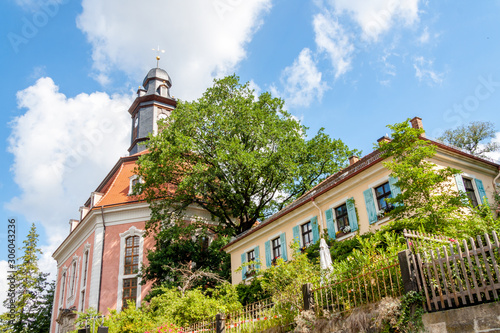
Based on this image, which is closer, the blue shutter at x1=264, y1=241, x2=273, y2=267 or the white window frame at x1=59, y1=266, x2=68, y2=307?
the blue shutter at x1=264, y1=241, x2=273, y2=267

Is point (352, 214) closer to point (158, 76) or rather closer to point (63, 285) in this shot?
point (63, 285)

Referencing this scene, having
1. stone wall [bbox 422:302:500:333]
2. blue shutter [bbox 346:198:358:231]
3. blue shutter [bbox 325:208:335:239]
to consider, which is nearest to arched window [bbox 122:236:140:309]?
blue shutter [bbox 325:208:335:239]

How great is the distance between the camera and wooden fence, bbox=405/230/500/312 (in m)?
6.71

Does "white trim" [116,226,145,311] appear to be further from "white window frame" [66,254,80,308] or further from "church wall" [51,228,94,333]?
"white window frame" [66,254,80,308]

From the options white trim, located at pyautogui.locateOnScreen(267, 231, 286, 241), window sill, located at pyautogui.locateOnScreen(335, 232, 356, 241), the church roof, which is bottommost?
window sill, located at pyautogui.locateOnScreen(335, 232, 356, 241)

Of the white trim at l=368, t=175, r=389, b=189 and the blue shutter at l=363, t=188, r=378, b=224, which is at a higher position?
the white trim at l=368, t=175, r=389, b=189

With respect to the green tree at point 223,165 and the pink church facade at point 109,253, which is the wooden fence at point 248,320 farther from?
the pink church facade at point 109,253

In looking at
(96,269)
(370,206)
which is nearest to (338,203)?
(370,206)

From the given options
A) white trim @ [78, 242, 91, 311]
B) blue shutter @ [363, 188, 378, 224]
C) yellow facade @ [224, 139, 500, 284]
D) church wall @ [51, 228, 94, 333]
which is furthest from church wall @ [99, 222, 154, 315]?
blue shutter @ [363, 188, 378, 224]

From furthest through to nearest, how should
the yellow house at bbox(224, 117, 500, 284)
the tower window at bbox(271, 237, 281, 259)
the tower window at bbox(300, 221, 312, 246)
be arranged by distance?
the tower window at bbox(271, 237, 281, 259) < the tower window at bbox(300, 221, 312, 246) < the yellow house at bbox(224, 117, 500, 284)

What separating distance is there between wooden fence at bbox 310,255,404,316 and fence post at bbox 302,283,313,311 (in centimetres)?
9

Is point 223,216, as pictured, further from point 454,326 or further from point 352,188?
point 454,326

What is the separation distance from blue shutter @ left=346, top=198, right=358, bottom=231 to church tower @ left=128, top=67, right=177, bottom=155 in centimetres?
2804

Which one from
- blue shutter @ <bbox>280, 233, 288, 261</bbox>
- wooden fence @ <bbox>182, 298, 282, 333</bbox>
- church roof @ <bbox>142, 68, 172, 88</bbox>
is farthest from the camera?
church roof @ <bbox>142, 68, 172, 88</bbox>
